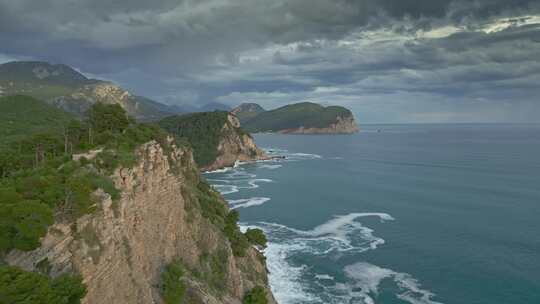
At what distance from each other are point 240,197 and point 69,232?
84.8m

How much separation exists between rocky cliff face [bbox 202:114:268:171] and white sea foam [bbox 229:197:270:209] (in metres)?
68.0

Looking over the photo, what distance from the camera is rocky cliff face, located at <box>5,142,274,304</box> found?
78.2ft

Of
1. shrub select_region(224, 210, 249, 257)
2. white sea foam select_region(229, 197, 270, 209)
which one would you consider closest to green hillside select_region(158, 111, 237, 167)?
white sea foam select_region(229, 197, 270, 209)

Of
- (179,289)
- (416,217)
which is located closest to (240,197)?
(416,217)

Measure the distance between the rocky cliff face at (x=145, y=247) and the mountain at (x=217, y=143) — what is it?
4726 inches

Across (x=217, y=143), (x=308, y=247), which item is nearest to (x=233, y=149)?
(x=217, y=143)

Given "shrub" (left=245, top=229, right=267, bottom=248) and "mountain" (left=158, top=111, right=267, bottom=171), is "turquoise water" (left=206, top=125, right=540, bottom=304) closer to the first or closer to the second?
"shrub" (left=245, top=229, right=267, bottom=248)

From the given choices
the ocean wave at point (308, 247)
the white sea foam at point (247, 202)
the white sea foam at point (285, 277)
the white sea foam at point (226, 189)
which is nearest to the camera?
the white sea foam at point (285, 277)

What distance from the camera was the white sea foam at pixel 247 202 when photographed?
98900 mm

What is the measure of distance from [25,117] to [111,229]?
84.0 meters

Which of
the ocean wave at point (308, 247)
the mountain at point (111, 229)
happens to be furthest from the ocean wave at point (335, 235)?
the mountain at point (111, 229)

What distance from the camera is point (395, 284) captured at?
173 ft

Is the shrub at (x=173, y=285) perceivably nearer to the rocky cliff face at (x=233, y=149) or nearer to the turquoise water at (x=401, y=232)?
the turquoise water at (x=401, y=232)

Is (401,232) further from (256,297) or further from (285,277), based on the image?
(256,297)
